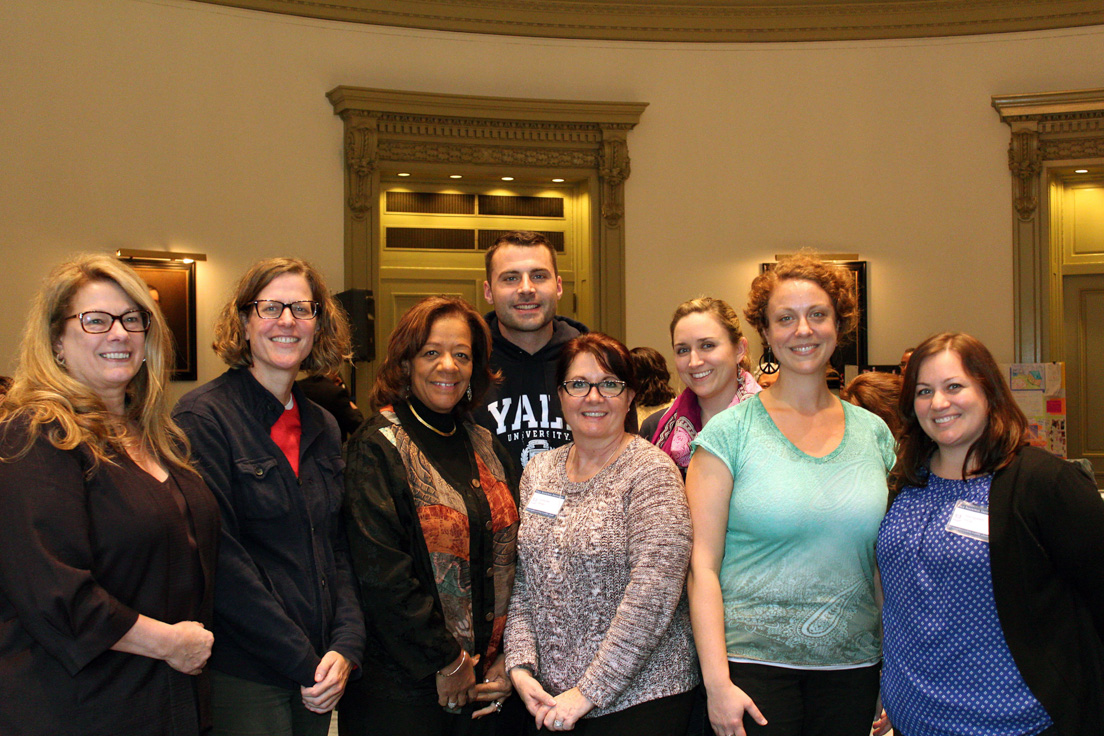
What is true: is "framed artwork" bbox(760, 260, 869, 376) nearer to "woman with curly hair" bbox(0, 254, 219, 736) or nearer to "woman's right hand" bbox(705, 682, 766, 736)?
"woman's right hand" bbox(705, 682, 766, 736)

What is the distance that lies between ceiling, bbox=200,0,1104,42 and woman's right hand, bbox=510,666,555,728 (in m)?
6.72

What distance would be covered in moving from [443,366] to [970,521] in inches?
52.4

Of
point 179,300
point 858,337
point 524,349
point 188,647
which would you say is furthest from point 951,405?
point 858,337

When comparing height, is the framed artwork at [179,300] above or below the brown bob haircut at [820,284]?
above

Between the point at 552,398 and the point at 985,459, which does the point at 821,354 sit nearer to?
the point at 985,459

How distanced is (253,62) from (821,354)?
647cm

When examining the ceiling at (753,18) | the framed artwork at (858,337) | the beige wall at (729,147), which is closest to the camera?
the beige wall at (729,147)

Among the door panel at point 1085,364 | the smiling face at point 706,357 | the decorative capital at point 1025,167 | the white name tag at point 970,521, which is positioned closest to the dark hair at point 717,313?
the smiling face at point 706,357

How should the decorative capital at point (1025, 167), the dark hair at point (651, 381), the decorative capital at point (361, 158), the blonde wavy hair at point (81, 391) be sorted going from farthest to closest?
the decorative capital at point (1025, 167) < the decorative capital at point (361, 158) < the dark hair at point (651, 381) < the blonde wavy hair at point (81, 391)

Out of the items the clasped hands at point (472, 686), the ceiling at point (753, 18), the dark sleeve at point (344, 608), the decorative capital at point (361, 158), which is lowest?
the clasped hands at point (472, 686)

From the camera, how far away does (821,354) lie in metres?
2.24

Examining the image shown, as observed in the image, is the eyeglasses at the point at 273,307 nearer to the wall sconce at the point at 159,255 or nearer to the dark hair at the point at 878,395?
the dark hair at the point at 878,395

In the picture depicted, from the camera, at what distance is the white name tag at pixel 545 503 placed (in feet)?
7.42

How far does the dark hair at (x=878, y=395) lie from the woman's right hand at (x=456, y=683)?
1.59m
